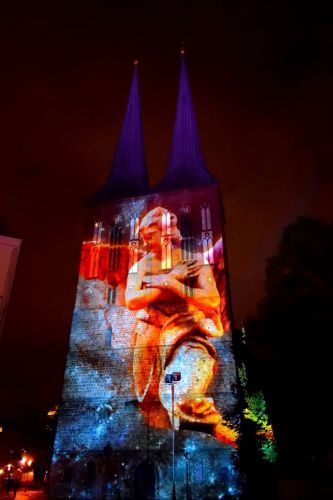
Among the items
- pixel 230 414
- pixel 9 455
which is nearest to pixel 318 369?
pixel 230 414

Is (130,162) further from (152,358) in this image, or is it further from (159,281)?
(152,358)

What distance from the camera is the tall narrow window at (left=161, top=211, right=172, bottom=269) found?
2320 cm

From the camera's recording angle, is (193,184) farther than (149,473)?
Yes

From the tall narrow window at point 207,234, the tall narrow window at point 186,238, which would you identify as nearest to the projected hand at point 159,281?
the tall narrow window at point 186,238

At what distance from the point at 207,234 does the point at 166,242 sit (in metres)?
2.45

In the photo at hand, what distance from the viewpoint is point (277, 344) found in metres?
19.4

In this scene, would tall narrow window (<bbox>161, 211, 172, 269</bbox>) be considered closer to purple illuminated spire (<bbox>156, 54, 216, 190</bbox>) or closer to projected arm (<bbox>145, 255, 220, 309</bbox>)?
projected arm (<bbox>145, 255, 220, 309</bbox>)

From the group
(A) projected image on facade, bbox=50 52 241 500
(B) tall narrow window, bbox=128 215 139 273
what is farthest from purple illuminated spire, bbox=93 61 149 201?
(B) tall narrow window, bbox=128 215 139 273

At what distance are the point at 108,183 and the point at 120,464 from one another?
18113 millimetres

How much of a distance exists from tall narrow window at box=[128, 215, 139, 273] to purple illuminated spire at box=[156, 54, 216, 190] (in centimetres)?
321

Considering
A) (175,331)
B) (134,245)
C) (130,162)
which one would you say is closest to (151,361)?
(175,331)

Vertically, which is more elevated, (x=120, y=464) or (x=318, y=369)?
(x=318, y=369)

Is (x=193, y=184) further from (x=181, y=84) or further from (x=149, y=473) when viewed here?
(x=149, y=473)

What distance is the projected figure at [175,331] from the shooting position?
19344mm
